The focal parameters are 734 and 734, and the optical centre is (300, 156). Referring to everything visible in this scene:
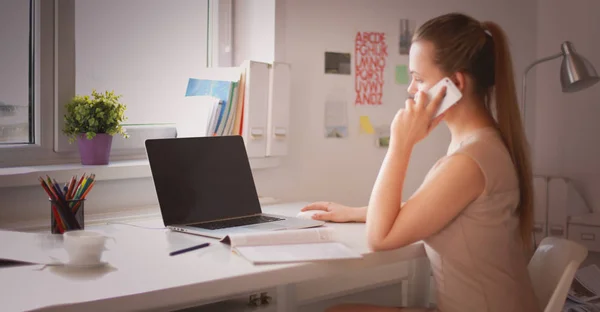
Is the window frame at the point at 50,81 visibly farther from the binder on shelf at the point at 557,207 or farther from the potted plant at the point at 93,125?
the binder on shelf at the point at 557,207

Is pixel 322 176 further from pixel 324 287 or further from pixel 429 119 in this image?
pixel 429 119

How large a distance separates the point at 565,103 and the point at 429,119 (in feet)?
6.37

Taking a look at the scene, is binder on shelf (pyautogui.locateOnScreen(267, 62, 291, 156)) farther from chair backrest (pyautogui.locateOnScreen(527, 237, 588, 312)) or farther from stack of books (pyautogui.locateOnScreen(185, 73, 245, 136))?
chair backrest (pyautogui.locateOnScreen(527, 237, 588, 312))

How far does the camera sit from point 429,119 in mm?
1648

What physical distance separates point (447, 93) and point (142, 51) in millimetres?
1227

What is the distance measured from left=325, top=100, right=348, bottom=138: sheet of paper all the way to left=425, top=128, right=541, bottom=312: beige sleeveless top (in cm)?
109

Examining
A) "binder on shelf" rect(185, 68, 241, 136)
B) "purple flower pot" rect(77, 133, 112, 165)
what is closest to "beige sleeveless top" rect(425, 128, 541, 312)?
"binder on shelf" rect(185, 68, 241, 136)

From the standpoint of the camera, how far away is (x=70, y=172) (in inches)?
79.6

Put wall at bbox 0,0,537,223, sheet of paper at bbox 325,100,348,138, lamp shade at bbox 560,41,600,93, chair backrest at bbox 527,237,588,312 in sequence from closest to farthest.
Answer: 1. chair backrest at bbox 527,237,588,312
2. wall at bbox 0,0,537,223
3. sheet of paper at bbox 325,100,348,138
4. lamp shade at bbox 560,41,600,93

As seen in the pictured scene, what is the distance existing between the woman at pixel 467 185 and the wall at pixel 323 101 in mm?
901

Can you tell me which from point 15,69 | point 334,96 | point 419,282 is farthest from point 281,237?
point 334,96

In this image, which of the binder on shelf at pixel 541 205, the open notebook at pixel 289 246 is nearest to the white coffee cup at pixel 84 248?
the open notebook at pixel 289 246

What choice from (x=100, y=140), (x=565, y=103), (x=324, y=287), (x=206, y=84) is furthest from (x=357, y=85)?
(x=565, y=103)

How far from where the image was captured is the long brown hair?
63.3 inches
